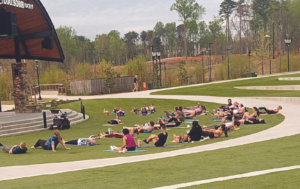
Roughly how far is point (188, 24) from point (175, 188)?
8921cm

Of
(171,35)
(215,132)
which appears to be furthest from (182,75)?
(171,35)

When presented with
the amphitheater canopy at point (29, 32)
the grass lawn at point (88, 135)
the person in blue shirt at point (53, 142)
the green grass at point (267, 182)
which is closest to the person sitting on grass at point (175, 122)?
the grass lawn at point (88, 135)

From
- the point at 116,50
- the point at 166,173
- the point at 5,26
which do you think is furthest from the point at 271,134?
the point at 116,50

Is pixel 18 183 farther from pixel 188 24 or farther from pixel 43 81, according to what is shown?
pixel 188 24

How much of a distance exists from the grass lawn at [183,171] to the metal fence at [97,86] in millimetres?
43025

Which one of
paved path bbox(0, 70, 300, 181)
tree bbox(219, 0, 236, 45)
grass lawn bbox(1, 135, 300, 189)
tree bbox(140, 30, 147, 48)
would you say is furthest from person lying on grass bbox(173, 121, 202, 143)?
tree bbox(140, 30, 147, 48)

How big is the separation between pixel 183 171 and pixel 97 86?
46.0 m

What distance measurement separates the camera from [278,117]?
2252cm

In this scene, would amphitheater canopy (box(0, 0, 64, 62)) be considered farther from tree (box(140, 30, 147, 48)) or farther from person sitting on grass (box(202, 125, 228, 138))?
tree (box(140, 30, 147, 48))

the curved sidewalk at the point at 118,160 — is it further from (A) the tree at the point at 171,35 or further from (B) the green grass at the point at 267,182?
(A) the tree at the point at 171,35

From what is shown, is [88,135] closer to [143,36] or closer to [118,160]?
[118,160]

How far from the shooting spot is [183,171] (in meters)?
9.62

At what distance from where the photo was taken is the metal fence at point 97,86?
54.3m

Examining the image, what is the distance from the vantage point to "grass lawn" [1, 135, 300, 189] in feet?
27.7
